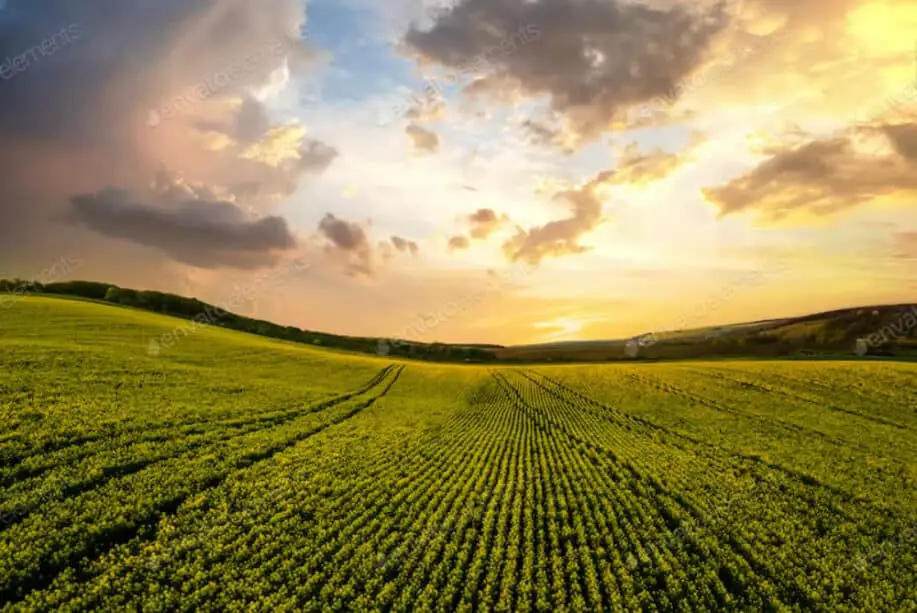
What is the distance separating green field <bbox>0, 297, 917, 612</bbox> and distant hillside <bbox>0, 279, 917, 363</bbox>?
45.5 meters

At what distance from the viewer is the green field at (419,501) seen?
648 inches

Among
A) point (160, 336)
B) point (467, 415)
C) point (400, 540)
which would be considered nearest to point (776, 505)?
point (400, 540)

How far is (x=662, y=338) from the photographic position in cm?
13238

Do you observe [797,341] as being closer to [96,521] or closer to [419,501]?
[419,501]

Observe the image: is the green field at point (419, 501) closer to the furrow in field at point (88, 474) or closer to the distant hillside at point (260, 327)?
the furrow in field at point (88, 474)

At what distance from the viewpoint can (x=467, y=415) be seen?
2003 inches

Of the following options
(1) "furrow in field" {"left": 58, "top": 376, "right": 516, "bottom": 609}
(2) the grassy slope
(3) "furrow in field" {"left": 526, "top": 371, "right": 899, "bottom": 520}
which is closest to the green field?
(1) "furrow in field" {"left": 58, "top": 376, "right": 516, "bottom": 609}

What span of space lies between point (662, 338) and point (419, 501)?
12361 cm

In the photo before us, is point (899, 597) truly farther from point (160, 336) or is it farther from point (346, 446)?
point (160, 336)

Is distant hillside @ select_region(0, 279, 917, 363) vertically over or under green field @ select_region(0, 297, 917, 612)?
over

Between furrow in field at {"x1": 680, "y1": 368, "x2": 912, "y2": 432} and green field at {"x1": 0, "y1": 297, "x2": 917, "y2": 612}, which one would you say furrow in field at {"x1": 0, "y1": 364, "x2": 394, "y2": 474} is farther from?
furrow in field at {"x1": 680, "y1": 368, "x2": 912, "y2": 432}

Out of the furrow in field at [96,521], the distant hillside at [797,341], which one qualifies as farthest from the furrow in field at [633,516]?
the distant hillside at [797,341]

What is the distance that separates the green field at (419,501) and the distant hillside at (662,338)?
4546 centimetres

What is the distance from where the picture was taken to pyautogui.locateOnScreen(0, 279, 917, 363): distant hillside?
8605 centimetres
